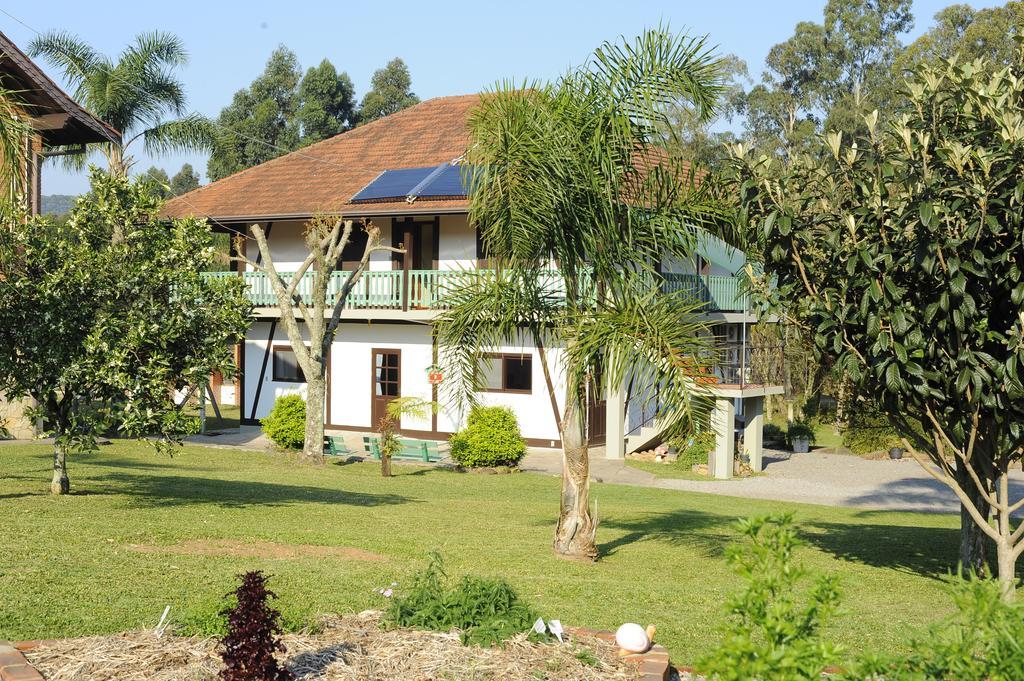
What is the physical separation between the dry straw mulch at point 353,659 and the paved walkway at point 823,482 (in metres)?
15.7

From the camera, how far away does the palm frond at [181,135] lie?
3173 centimetres

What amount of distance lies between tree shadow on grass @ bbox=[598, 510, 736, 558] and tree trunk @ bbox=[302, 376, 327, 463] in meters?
9.05

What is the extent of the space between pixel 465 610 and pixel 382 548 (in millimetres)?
4547

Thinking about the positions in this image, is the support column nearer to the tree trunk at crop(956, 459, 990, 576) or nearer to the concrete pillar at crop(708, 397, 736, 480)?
the concrete pillar at crop(708, 397, 736, 480)

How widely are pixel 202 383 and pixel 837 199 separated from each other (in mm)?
7444

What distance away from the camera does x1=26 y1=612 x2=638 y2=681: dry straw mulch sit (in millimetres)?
5820

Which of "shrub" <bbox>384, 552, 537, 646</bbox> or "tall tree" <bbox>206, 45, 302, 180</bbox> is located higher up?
"tall tree" <bbox>206, 45, 302, 180</bbox>

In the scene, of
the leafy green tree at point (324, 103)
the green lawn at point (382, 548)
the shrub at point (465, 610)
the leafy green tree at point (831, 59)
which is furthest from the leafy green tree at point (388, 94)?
the shrub at point (465, 610)

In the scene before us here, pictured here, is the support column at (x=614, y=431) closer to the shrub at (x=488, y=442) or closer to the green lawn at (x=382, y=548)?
the shrub at (x=488, y=442)

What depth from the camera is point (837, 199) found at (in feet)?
33.5

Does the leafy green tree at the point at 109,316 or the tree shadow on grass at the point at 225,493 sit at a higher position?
the leafy green tree at the point at 109,316

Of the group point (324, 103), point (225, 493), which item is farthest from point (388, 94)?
point (225, 493)

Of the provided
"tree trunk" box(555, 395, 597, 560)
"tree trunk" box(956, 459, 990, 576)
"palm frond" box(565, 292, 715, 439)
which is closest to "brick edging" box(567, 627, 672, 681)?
"palm frond" box(565, 292, 715, 439)

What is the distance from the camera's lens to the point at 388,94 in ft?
213
